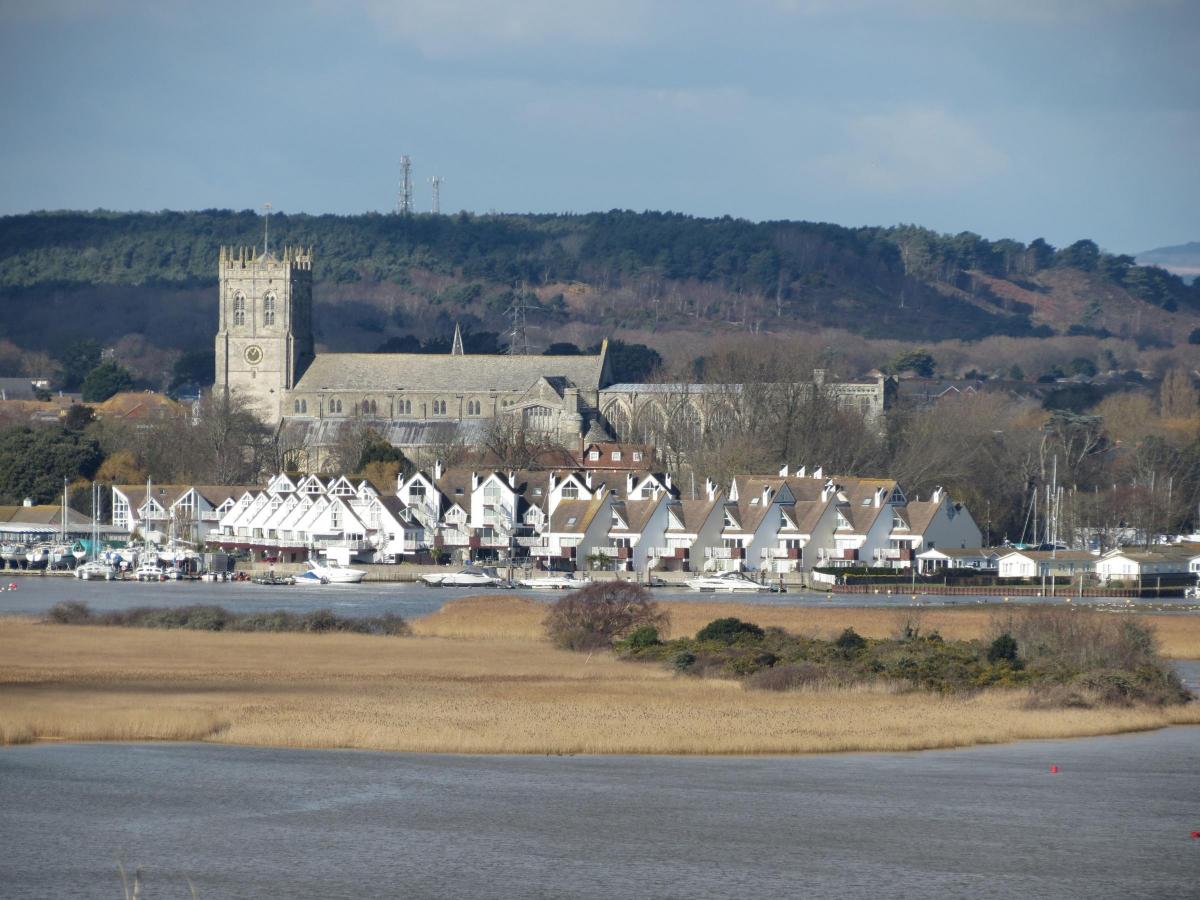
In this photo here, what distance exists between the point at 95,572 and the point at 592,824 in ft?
202

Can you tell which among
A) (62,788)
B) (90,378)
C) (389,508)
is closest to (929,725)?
(62,788)

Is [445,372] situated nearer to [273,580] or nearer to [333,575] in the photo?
[273,580]

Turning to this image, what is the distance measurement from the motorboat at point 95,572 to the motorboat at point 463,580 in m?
→ 13.6

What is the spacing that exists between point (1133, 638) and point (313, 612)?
2416 cm

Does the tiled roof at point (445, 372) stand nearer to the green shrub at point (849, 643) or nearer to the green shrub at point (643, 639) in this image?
the green shrub at point (643, 639)

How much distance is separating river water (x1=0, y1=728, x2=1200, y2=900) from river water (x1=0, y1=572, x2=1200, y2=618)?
30.7m

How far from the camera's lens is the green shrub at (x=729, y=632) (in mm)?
48906

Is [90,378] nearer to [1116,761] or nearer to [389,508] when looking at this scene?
[389,508]

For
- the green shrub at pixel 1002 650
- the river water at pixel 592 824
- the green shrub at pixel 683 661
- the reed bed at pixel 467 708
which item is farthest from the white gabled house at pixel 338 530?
the river water at pixel 592 824

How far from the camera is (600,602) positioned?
54312mm

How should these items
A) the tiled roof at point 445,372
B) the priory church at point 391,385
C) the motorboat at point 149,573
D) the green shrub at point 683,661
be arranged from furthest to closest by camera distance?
the tiled roof at point 445,372 < the priory church at point 391,385 < the motorboat at point 149,573 < the green shrub at point 683,661

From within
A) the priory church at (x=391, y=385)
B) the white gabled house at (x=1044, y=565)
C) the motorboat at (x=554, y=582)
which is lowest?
the motorboat at (x=554, y=582)

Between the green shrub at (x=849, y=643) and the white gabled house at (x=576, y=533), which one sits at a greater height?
the white gabled house at (x=576, y=533)

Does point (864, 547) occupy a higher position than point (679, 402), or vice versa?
point (679, 402)
